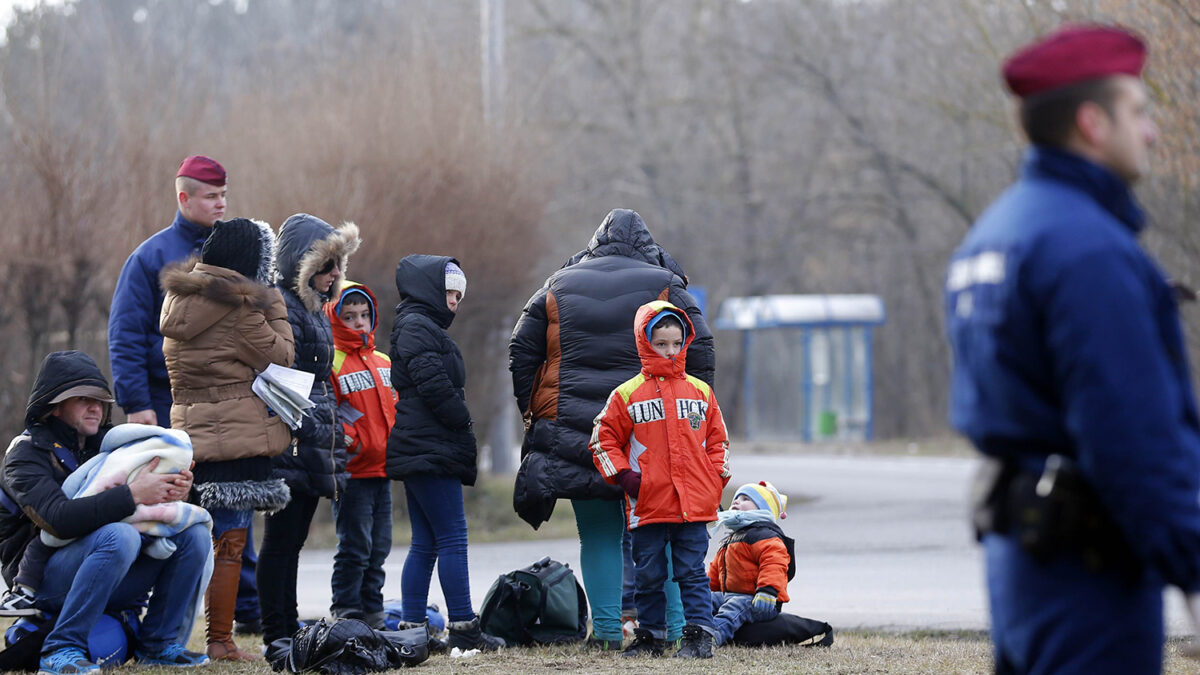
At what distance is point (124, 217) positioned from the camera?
14.2 meters

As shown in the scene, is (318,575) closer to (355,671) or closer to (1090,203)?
(355,671)

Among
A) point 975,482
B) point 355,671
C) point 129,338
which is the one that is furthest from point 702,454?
point 975,482

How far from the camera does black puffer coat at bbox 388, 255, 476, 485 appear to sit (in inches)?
277

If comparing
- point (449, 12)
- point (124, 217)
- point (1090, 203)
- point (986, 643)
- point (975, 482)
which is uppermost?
point (449, 12)

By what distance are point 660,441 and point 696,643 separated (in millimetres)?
899

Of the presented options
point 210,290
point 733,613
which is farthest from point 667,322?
point 210,290

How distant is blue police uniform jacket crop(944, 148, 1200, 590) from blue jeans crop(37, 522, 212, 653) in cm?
419

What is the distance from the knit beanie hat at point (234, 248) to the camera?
6.63 metres

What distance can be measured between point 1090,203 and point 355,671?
4.11 meters

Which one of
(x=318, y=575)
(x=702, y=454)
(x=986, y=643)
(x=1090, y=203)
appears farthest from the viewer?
(x=318, y=575)

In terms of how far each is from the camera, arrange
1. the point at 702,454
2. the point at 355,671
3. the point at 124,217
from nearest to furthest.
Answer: the point at 355,671 < the point at 702,454 < the point at 124,217

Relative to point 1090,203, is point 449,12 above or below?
above

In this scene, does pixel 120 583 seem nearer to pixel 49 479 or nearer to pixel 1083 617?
pixel 49 479

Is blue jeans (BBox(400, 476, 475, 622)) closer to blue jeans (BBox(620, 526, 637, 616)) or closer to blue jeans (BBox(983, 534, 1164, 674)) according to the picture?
blue jeans (BBox(620, 526, 637, 616))
